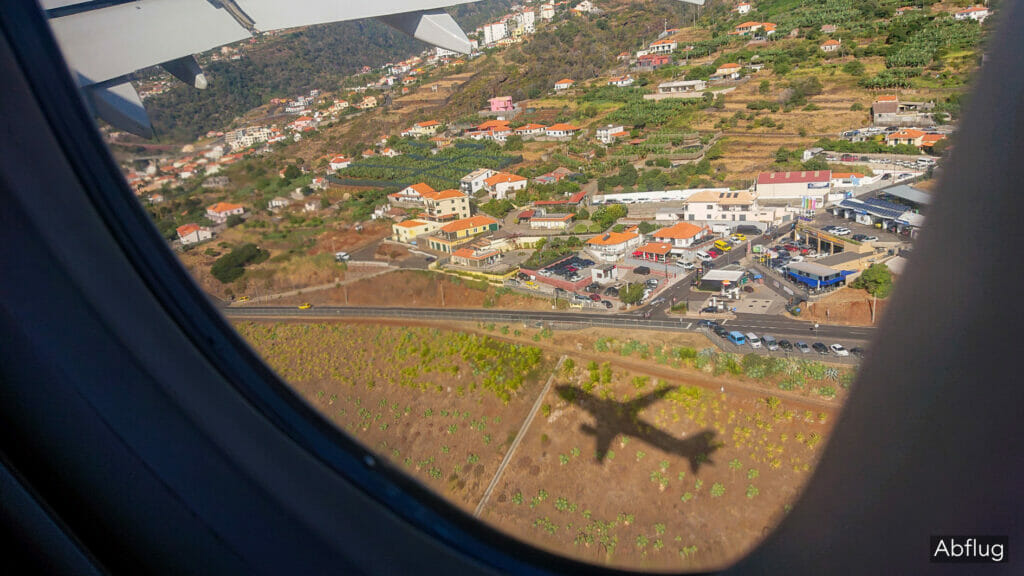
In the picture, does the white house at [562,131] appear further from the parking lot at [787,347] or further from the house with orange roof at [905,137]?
the parking lot at [787,347]

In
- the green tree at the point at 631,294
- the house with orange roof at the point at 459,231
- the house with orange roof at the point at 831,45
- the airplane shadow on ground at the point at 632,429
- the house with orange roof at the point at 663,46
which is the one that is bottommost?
the airplane shadow on ground at the point at 632,429

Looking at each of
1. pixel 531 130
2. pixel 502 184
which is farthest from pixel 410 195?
pixel 531 130

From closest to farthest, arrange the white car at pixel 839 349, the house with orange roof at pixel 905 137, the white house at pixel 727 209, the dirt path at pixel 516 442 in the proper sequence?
the dirt path at pixel 516 442 → the white car at pixel 839 349 → the white house at pixel 727 209 → the house with orange roof at pixel 905 137

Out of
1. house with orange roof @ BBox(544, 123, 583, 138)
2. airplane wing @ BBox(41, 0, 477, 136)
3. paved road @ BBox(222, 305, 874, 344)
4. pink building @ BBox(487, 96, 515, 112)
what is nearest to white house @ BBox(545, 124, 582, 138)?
house with orange roof @ BBox(544, 123, 583, 138)

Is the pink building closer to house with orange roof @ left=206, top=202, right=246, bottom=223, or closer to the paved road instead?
the paved road

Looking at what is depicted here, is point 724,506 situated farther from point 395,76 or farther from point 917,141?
point 395,76

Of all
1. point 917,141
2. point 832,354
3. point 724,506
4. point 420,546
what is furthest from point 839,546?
point 917,141

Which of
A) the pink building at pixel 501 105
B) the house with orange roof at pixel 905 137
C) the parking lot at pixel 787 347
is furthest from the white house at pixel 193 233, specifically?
the pink building at pixel 501 105
